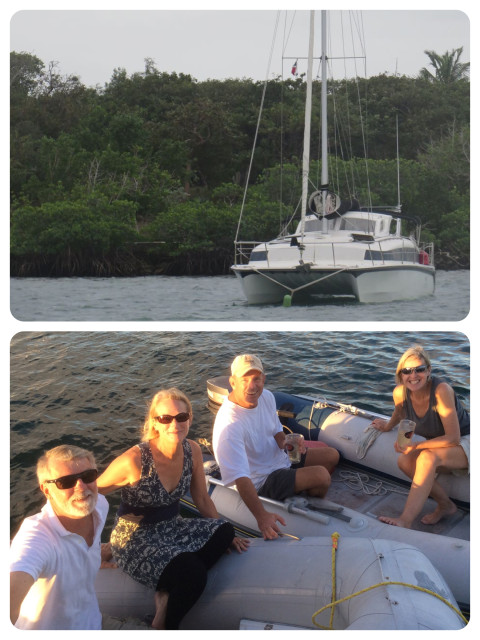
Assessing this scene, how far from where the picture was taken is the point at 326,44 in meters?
4.84

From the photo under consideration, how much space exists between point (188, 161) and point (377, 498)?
3.58 meters

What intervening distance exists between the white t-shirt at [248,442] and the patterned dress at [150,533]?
31 centimetres

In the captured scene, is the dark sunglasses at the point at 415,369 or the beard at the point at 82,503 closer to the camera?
the beard at the point at 82,503

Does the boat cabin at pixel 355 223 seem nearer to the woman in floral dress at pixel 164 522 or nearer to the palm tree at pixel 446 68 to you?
the palm tree at pixel 446 68

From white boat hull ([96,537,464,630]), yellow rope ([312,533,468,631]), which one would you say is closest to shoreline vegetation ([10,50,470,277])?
white boat hull ([96,537,464,630])

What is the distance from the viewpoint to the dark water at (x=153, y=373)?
4395mm

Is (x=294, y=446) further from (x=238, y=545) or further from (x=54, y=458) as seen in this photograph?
(x=54, y=458)

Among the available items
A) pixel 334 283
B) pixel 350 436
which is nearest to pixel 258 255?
pixel 334 283

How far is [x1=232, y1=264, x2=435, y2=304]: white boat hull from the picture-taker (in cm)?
686

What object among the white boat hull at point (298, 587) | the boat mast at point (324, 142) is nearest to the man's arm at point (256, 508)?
the white boat hull at point (298, 587)

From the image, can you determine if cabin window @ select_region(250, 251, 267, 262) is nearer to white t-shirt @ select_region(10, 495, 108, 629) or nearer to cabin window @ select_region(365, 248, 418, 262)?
cabin window @ select_region(365, 248, 418, 262)

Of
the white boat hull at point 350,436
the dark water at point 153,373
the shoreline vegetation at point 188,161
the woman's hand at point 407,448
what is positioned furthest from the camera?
the shoreline vegetation at point 188,161

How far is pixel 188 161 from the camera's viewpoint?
18.2 feet
